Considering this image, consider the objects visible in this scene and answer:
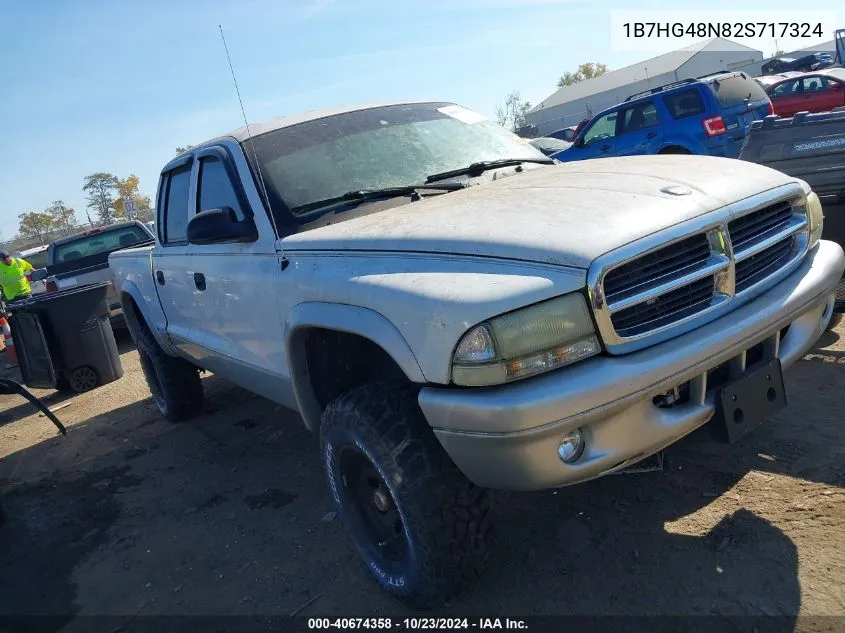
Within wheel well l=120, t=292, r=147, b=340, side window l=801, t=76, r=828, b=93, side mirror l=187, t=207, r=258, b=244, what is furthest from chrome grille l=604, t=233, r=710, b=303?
side window l=801, t=76, r=828, b=93

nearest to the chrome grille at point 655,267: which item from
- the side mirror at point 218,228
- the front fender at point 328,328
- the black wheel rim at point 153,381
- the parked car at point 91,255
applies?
the front fender at point 328,328

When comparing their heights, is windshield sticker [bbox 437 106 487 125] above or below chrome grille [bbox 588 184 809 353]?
above

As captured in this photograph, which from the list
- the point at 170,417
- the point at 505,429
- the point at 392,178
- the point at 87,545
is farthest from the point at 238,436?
the point at 505,429

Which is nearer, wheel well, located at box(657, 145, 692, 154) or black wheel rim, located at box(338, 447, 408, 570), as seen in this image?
black wheel rim, located at box(338, 447, 408, 570)

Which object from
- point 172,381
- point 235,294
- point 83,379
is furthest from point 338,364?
point 83,379

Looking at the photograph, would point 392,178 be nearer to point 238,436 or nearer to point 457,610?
point 457,610

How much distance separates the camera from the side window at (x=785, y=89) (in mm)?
16203

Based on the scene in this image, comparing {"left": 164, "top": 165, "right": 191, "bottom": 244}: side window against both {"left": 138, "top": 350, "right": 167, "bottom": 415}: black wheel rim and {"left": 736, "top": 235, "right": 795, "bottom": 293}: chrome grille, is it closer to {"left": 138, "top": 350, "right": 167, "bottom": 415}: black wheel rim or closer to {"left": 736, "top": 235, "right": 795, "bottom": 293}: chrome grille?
{"left": 138, "top": 350, "right": 167, "bottom": 415}: black wheel rim

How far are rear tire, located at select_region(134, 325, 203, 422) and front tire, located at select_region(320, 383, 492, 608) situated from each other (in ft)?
10.0

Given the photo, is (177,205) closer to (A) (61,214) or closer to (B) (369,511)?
(B) (369,511)

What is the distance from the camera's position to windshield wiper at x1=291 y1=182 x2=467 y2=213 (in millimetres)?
3092

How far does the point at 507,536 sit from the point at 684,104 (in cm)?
965

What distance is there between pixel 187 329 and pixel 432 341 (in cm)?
273

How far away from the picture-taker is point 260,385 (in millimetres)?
3561
